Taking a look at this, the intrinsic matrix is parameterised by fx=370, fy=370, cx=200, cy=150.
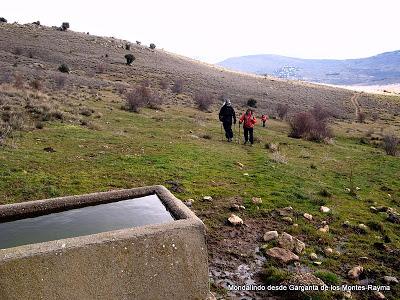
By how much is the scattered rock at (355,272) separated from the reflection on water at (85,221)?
3.04 meters

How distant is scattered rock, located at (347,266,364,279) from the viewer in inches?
232

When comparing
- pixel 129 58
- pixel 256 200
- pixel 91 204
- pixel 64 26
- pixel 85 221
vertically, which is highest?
pixel 64 26

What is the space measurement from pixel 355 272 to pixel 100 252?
4107 millimetres

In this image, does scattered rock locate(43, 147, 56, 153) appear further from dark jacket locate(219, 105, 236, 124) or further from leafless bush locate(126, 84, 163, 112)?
leafless bush locate(126, 84, 163, 112)

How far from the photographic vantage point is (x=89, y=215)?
5.68 meters

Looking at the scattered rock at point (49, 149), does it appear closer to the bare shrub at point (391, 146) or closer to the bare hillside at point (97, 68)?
the bare hillside at point (97, 68)

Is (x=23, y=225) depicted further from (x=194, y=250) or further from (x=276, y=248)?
(x=276, y=248)

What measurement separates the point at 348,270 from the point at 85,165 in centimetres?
765

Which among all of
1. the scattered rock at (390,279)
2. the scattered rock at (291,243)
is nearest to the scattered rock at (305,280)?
the scattered rock at (291,243)

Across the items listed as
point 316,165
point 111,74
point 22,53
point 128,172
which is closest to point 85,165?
point 128,172

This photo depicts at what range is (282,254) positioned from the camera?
6.37 meters

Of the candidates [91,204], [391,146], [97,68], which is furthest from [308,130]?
[97,68]

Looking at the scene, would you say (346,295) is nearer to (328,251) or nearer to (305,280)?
(305,280)

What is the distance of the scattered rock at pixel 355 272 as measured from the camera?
590 centimetres
